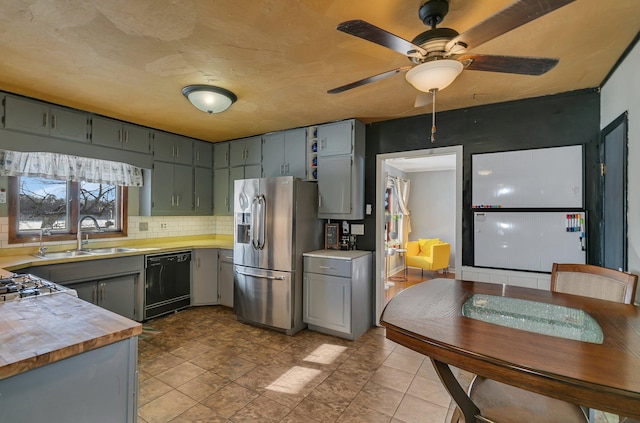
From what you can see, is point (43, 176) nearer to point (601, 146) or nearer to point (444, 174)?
point (601, 146)

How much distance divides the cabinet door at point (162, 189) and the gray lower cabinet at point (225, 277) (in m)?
0.96

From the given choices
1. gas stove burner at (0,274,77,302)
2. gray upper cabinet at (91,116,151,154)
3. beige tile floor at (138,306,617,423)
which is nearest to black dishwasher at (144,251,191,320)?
beige tile floor at (138,306,617,423)

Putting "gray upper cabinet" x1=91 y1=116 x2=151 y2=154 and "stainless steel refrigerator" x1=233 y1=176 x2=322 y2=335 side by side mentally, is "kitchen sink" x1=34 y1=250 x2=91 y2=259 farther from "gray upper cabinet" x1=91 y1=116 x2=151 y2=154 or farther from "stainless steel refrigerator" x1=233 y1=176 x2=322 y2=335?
"stainless steel refrigerator" x1=233 y1=176 x2=322 y2=335

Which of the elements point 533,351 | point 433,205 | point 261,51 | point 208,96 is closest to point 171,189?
point 208,96

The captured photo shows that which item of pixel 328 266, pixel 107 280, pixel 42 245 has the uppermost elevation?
pixel 42 245

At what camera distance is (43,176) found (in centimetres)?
309

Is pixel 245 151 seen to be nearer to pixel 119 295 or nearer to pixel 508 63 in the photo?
pixel 119 295

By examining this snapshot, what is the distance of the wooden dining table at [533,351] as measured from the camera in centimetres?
87

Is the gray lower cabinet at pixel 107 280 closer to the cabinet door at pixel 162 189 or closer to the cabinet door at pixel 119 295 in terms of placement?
the cabinet door at pixel 119 295

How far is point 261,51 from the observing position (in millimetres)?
2020

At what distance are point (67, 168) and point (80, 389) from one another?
3.07 m

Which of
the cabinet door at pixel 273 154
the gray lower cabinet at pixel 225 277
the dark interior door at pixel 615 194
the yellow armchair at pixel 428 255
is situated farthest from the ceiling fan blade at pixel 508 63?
the yellow armchair at pixel 428 255

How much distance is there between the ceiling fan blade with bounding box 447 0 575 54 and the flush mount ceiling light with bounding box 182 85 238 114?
1.94 metres

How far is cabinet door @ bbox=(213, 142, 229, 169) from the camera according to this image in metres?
4.60
